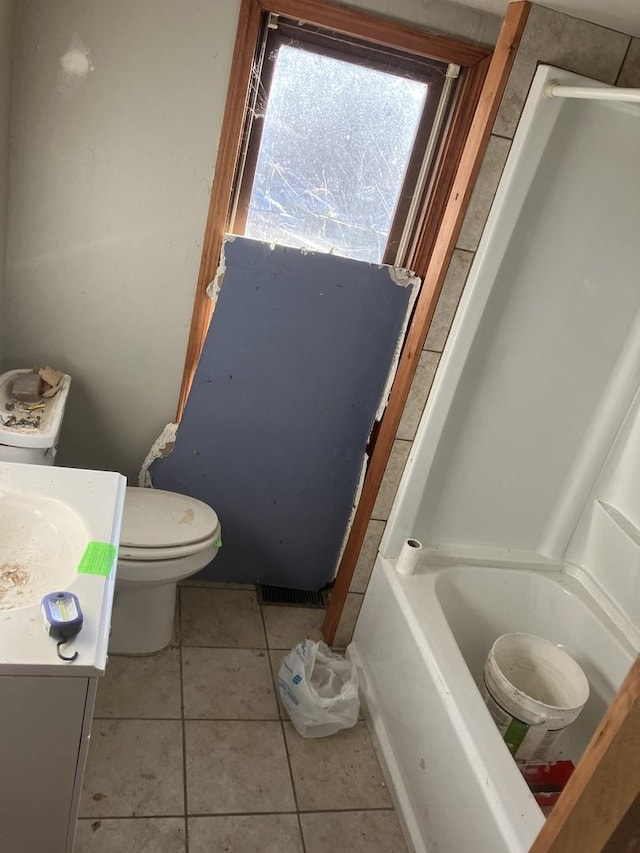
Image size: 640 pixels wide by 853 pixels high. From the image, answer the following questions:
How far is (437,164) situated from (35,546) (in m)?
1.62

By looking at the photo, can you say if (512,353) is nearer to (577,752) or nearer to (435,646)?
(435,646)

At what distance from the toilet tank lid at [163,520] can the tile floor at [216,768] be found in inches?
17.7

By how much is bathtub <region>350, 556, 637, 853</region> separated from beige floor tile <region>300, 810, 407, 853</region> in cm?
4

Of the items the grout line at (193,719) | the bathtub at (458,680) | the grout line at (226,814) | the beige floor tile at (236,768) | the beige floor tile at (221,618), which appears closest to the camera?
the bathtub at (458,680)

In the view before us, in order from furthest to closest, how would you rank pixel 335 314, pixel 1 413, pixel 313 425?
1. pixel 313 425
2. pixel 335 314
3. pixel 1 413

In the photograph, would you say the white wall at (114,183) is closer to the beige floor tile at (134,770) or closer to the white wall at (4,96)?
the white wall at (4,96)

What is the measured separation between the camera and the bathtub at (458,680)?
139 centimetres

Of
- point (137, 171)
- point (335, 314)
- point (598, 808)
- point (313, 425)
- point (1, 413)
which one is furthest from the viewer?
point (313, 425)

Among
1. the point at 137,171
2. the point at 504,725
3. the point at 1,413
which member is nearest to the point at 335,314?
the point at 137,171

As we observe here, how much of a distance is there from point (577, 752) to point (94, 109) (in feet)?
7.75

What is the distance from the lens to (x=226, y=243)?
6.36 feet

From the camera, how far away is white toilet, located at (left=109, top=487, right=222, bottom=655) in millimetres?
1831

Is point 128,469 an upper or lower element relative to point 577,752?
upper

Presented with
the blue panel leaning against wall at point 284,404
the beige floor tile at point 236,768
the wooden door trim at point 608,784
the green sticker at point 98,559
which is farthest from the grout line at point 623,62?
the beige floor tile at point 236,768
